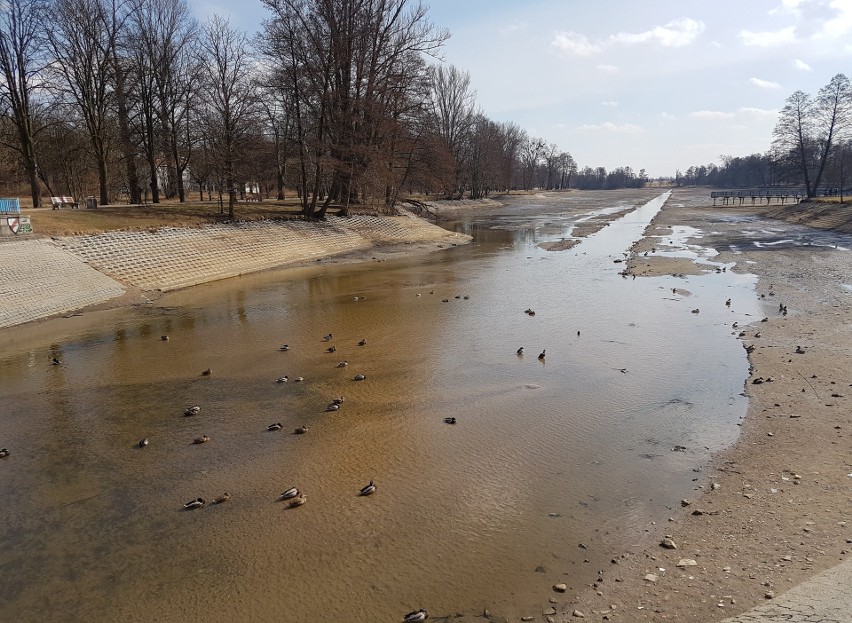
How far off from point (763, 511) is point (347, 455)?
5.86 m

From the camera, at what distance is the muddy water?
593cm

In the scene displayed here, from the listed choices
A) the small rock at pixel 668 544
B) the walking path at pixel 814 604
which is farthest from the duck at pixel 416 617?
the small rock at pixel 668 544

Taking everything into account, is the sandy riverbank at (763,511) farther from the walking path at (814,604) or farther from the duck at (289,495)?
the duck at (289,495)

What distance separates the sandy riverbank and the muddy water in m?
0.39

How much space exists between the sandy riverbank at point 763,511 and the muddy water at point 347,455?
1.27ft

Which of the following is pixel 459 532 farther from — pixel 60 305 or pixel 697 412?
pixel 60 305

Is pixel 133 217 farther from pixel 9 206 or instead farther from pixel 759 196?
pixel 759 196

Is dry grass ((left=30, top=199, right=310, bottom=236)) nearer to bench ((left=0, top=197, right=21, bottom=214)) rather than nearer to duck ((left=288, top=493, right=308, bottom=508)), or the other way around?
bench ((left=0, top=197, right=21, bottom=214))

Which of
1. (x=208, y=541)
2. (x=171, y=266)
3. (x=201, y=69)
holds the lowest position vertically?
(x=208, y=541)

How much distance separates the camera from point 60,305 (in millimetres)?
19203

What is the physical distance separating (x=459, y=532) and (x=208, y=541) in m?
3.07

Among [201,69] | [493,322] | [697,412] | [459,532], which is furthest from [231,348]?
[201,69]

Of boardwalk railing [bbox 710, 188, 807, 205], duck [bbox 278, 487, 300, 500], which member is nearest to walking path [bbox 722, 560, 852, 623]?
duck [bbox 278, 487, 300, 500]

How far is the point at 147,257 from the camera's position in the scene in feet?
83.6
